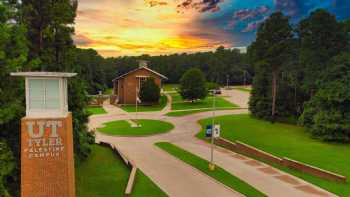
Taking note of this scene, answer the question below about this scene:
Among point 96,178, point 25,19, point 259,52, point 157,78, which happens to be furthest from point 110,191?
point 157,78

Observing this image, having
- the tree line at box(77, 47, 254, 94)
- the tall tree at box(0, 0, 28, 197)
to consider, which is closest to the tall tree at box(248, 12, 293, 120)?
the tall tree at box(0, 0, 28, 197)

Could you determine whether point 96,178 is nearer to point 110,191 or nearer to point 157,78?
point 110,191

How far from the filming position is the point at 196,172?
19969mm

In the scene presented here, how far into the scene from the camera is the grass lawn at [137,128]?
34.0 metres

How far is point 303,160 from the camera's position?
23000 millimetres

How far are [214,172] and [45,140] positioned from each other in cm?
1126

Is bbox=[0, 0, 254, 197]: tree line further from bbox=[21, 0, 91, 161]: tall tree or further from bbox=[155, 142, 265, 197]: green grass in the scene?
bbox=[155, 142, 265, 197]: green grass

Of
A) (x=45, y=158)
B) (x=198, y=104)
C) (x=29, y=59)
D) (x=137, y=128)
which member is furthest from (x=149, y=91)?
(x=45, y=158)

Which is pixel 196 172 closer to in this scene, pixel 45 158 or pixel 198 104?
pixel 45 158

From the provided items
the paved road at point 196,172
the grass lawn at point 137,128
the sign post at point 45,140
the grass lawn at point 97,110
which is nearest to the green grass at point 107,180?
the paved road at point 196,172

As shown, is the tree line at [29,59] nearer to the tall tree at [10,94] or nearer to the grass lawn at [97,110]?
the tall tree at [10,94]

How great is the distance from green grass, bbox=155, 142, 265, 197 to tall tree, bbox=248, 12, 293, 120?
17296 mm

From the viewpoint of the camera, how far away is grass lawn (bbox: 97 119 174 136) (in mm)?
33969

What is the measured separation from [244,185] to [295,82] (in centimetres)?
2510
